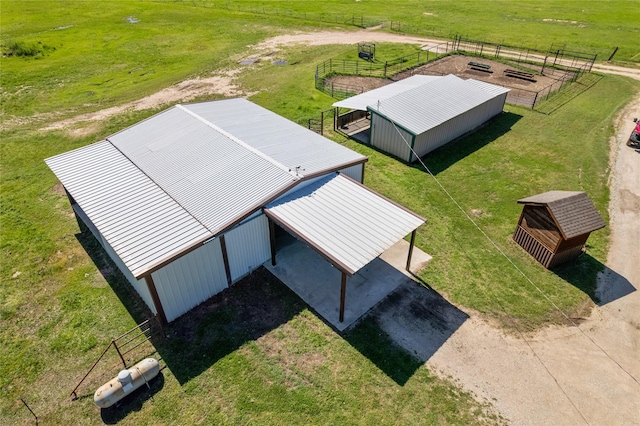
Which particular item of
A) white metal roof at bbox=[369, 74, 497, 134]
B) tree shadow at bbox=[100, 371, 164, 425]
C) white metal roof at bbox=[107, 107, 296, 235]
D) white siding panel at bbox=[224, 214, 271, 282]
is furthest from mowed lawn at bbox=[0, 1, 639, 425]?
white metal roof at bbox=[107, 107, 296, 235]

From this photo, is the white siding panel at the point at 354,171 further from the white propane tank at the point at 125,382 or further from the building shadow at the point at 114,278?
the white propane tank at the point at 125,382

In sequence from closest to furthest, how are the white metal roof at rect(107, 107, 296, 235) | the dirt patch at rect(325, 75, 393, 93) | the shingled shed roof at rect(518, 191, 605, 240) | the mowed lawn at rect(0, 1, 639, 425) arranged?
the mowed lawn at rect(0, 1, 639, 425) → the white metal roof at rect(107, 107, 296, 235) → the shingled shed roof at rect(518, 191, 605, 240) → the dirt patch at rect(325, 75, 393, 93)

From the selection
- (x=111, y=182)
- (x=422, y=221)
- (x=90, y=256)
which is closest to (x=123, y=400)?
(x=90, y=256)

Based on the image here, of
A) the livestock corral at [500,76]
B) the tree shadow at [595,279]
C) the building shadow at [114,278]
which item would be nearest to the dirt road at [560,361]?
the tree shadow at [595,279]

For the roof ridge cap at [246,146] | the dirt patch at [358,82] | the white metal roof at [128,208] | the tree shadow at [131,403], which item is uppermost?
the roof ridge cap at [246,146]

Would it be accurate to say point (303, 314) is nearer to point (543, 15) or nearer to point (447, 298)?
point (447, 298)

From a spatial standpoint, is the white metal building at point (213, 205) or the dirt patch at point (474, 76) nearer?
the white metal building at point (213, 205)

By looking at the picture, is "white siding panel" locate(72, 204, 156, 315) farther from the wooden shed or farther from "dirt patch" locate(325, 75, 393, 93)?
"dirt patch" locate(325, 75, 393, 93)
